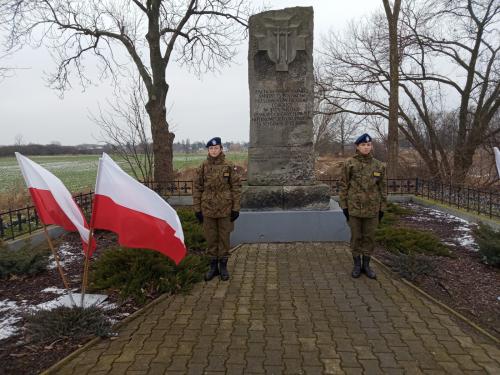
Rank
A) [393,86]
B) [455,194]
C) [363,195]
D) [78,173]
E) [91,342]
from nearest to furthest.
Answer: [91,342]
[363,195]
[455,194]
[393,86]
[78,173]

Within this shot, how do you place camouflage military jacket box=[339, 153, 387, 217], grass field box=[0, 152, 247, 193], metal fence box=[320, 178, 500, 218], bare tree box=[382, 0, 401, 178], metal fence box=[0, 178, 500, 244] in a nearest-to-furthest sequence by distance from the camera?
camouflage military jacket box=[339, 153, 387, 217] < metal fence box=[0, 178, 500, 244] < metal fence box=[320, 178, 500, 218] < bare tree box=[382, 0, 401, 178] < grass field box=[0, 152, 247, 193]

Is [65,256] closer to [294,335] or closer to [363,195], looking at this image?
[294,335]

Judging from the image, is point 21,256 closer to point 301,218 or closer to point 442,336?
point 301,218

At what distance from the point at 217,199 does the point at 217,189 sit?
0.12 metres

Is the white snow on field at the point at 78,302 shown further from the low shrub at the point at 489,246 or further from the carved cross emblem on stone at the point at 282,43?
the low shrub at the point at 489,246

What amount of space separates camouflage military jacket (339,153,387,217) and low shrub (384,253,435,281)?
75 cm

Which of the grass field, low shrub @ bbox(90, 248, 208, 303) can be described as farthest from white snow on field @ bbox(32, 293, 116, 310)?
the grass field

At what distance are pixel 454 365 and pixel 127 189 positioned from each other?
285cm

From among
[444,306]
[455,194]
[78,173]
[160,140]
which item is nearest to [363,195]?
[444,306]

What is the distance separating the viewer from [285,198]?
255 inches

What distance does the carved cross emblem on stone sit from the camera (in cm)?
652

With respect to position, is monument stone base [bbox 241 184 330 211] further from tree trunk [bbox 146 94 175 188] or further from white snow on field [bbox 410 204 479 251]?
tree trunk [bbox 146 94 175 188]

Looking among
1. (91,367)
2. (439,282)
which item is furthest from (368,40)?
(91,367)

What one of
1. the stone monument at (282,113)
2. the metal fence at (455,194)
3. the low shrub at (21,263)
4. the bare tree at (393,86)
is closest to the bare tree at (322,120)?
the bare tree at (393,86)
